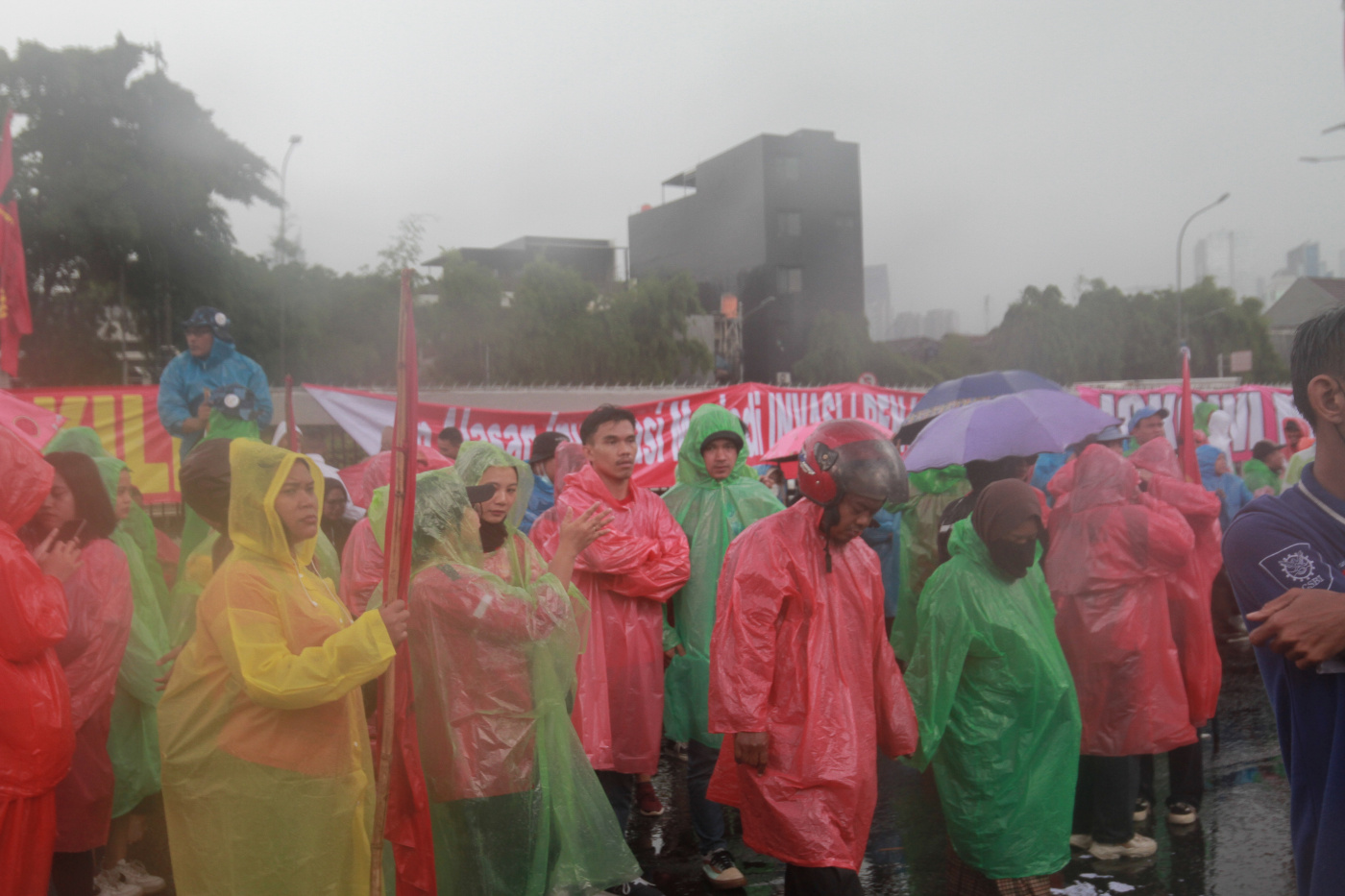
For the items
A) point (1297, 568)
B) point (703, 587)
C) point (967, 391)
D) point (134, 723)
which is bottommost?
point (134, 723)

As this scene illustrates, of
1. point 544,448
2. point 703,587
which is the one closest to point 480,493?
point 703,587

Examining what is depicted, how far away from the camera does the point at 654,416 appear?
1005 centimetres

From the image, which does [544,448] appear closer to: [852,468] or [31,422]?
[31,422]

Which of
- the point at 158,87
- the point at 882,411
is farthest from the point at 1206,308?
the point at 158,87

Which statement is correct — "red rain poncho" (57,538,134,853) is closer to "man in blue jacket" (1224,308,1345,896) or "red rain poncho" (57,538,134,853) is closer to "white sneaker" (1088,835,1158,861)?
"man in blue jacket" (1224,308,1345,896)

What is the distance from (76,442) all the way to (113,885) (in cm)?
181

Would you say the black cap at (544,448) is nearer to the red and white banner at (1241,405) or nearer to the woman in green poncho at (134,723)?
the woman in green poncho at (134,723)

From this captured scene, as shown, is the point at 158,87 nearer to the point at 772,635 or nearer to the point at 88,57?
the point at 88,57

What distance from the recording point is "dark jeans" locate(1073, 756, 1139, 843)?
4039 mm

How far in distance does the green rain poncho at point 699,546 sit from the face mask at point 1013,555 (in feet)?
4.58

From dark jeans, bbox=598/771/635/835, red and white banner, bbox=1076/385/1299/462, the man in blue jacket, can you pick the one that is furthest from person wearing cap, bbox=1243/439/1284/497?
the man in blue jacket

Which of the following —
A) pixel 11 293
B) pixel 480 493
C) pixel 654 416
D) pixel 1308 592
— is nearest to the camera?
pixel 1308 592

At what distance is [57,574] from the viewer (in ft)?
10.1

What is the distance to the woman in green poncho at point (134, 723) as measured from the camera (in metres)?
3.75
